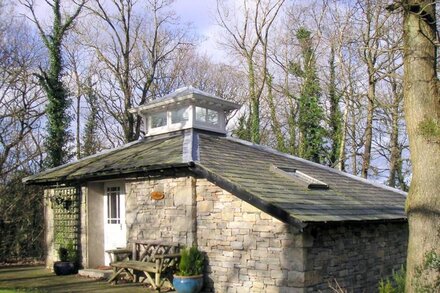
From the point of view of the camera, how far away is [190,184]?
9.92 meters

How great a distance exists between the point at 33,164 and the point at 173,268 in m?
11.9

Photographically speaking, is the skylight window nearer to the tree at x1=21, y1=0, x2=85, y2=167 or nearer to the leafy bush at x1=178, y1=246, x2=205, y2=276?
the leafy bush at x1=178, y1=246, x2=205, y2=276

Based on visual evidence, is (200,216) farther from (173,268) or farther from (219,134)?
(219,134)

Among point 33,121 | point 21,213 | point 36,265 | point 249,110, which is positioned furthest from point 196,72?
point 36,265

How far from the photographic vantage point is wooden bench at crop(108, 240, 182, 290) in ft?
31.3

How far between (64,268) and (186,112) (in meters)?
5.09

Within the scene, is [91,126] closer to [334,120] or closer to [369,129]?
[334,120]

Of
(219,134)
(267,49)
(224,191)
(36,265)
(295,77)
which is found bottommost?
(36,265)

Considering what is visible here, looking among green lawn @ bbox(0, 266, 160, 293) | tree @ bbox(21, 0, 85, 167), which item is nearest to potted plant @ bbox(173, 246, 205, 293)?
green lawn @ bbox(0, 266, 160, 293)

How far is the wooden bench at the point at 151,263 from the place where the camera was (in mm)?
9552

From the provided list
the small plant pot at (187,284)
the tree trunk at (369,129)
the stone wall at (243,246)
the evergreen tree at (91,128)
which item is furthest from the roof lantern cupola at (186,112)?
the evergreen tree at (91,128)

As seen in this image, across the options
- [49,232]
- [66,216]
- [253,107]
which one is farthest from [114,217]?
[253,107]

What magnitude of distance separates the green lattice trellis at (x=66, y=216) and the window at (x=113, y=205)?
82 centimetres

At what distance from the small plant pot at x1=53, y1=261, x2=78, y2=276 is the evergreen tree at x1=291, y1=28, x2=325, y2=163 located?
482 inches
